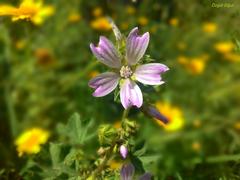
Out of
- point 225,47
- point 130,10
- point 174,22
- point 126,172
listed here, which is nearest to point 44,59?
point 130,10

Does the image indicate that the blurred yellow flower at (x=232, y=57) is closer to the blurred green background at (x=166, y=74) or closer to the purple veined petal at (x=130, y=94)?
the blurred green background at (x=166, y=74)

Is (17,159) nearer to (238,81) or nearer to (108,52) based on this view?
(108,52)

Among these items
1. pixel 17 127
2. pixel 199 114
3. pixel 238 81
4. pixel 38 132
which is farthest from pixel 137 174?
pixel 238 81

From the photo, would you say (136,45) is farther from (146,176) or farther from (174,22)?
(174,22)

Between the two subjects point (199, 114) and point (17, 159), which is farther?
point (199, 114)

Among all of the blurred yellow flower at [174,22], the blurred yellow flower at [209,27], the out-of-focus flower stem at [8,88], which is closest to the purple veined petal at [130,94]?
the out-of-focus flower stem at [8,88]

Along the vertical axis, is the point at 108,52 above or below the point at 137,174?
above
